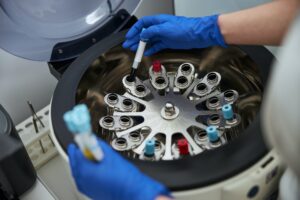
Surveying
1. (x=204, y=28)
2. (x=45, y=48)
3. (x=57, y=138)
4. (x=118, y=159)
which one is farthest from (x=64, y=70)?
(x=118, y=159)

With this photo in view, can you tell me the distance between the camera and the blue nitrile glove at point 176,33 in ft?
3.95

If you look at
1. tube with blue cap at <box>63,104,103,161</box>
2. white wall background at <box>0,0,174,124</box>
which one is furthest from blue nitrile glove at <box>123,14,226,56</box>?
tube with blue cap at <box>63,104,103,161</box>

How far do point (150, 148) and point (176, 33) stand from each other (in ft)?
1.03

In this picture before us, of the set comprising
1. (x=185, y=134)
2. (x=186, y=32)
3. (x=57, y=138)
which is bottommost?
(x=185, y=134)

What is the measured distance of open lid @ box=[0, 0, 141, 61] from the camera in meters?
1.29

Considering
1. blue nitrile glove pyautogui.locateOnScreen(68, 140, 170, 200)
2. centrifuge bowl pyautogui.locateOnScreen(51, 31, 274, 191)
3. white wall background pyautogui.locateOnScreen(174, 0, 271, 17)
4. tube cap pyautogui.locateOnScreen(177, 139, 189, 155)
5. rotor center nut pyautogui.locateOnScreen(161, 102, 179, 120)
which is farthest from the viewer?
white wall background pyautogui.locateOnScreen(174, 0, 271, 17)

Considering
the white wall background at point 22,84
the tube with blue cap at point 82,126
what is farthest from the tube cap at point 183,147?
the white wall background at point 22,84

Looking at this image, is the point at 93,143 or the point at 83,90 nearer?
the point at 93,143

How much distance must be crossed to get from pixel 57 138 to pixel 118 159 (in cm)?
25

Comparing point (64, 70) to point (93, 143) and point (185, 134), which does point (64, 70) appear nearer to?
point (185, 134)

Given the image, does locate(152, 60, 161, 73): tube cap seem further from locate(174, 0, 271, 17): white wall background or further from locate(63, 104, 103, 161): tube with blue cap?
locate(63, 104, 103, 161): tube with blue cap

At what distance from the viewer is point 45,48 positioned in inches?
54.1

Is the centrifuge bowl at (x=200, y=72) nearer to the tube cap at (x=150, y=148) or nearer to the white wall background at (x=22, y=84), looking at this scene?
the tube cap at (x=150, y=148)

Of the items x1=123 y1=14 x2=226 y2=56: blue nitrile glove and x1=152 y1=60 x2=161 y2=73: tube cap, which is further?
x1=152 y1=60 x2=161 y2=73: tube cap
